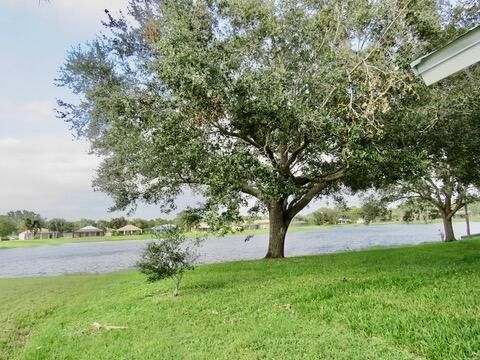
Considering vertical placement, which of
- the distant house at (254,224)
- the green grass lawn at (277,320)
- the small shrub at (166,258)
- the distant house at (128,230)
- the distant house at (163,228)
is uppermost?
the distant house at (128,230)

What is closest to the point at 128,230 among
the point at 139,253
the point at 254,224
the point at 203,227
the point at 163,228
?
the point at 254,224

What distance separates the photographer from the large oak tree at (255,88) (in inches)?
442

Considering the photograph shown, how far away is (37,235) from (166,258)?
119258mm

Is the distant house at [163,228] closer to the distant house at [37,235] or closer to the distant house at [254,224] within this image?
the distant house at [254,224]

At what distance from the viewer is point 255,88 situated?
38.1 ft

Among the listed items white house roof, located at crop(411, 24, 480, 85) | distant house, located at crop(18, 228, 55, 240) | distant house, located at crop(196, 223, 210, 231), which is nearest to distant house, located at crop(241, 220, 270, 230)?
distant house, located at crop(196, 223, 210, 231)

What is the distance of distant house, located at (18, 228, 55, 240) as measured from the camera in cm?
11400

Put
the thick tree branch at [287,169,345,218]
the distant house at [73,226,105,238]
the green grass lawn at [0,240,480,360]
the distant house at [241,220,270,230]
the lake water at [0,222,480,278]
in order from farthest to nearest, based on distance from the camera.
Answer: the distant house at [73,226,105,238]
the lake water at [0,222,480,278]
the thick tree branch at [287,169,345,218]
the distant house at [241,220,270,230]
the green grass lawn at [0,240,480,360]

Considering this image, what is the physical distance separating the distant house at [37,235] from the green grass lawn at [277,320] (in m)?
114

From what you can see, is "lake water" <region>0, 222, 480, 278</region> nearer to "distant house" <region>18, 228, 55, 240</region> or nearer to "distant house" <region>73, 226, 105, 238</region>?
"distant house" <region>73, 226, 105, 238</region>

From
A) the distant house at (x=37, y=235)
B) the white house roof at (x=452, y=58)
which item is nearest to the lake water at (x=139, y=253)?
the white house roof at (x=452, y=58)

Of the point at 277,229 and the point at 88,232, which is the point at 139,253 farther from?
the point at 88,232

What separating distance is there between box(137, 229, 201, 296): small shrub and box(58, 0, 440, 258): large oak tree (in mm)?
1314

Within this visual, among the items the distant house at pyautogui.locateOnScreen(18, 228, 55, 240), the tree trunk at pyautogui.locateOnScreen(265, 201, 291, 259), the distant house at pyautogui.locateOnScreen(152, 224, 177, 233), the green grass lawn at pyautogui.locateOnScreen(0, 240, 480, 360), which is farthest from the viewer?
the distant house at pyautogui.locateOnScreen(18, 228, 55, 240)
